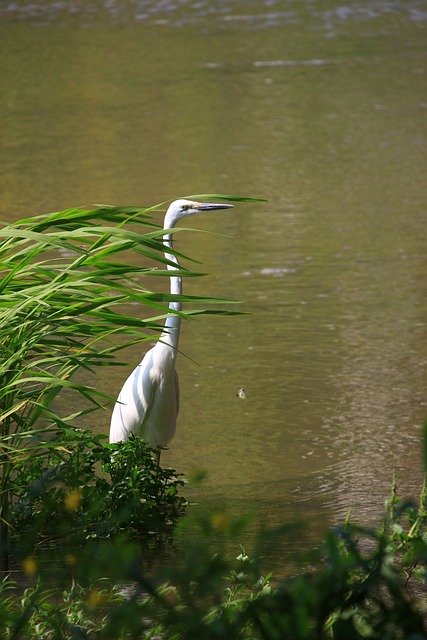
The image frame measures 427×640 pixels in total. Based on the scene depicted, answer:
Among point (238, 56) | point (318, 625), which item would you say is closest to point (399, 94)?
point (238, 56)

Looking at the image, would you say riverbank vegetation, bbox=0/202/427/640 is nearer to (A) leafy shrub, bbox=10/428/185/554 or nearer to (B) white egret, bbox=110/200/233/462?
(A) leafy shrub, bbox=10/428/185/554

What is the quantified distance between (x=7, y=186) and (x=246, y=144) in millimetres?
2338

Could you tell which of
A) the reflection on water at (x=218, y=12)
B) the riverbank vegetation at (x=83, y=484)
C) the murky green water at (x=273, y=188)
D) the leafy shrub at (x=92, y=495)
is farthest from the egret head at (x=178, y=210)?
the reflection on water at (x=218, y=12)

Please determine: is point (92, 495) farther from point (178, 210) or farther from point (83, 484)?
point (178, 210)

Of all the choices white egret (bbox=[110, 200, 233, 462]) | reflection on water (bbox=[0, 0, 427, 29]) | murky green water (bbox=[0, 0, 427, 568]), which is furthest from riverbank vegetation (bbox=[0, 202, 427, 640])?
reflection on water (bbox=[0, 0, 427, 29])

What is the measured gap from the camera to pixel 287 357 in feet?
19.8

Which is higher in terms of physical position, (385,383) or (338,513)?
(338,513)

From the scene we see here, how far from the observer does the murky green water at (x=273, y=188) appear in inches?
195

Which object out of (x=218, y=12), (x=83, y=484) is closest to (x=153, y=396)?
(x=83, y=484)

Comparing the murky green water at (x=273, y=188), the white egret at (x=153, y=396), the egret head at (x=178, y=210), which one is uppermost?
the egret head at (x=178, y=210)

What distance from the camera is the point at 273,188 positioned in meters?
9.48

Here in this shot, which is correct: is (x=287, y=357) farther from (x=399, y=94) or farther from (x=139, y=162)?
(x=399, y=94)

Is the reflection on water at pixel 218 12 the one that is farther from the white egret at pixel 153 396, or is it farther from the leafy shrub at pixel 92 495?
the leafy shrub at pixel 92 495

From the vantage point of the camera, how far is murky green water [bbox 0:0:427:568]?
Answer: 4945mm
